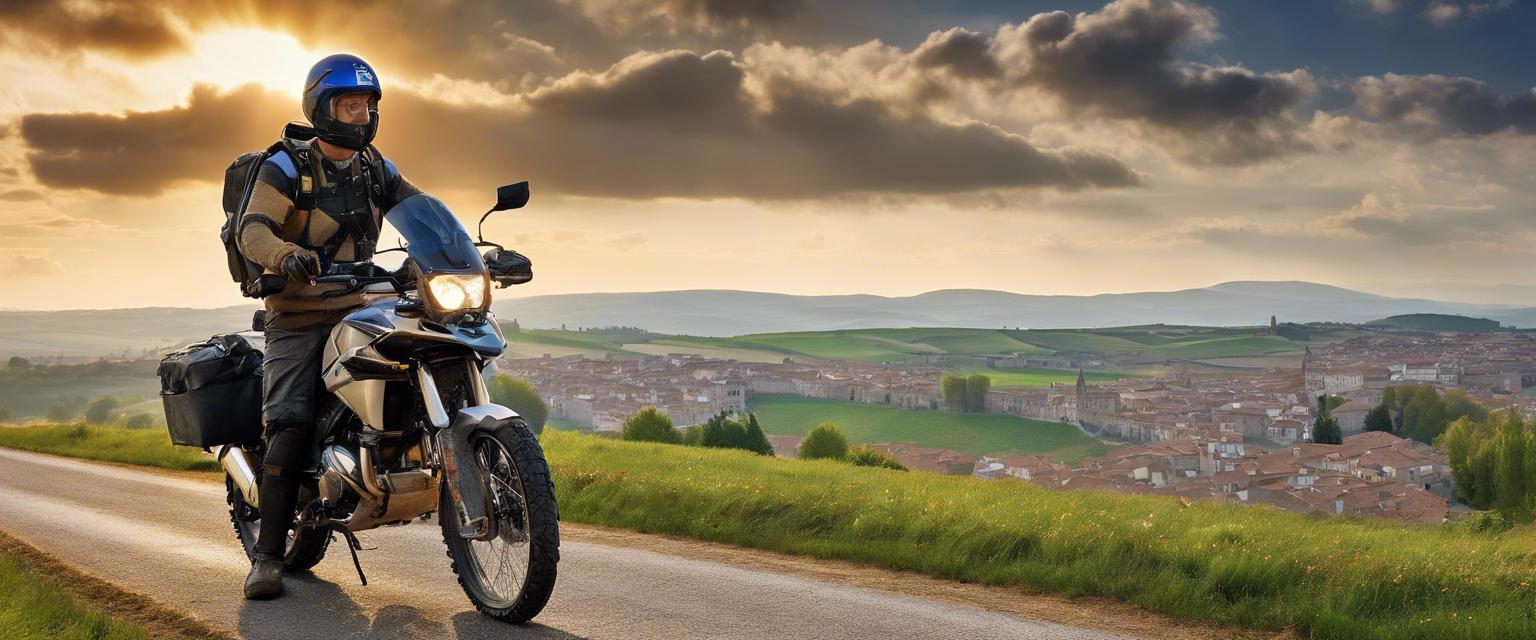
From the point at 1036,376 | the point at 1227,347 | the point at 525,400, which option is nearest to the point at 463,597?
the point at 525,400

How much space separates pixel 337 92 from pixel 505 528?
2543mm

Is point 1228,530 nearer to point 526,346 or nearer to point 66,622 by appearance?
point 66,622

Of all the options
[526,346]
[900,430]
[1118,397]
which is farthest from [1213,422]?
[526,346]

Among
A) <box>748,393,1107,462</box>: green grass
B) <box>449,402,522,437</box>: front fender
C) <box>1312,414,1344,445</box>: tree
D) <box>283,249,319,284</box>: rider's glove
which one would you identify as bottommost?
<box>748,393,1107,462</box>: green grass

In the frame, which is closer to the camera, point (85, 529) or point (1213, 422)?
point (85, 529)

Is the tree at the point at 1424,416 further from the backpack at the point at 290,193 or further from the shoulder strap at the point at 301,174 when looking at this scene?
the shoulder strap at the point at 301,174

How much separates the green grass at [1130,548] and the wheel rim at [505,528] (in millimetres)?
3397

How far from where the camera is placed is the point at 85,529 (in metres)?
9.51

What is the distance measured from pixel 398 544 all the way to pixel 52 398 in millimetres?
119957

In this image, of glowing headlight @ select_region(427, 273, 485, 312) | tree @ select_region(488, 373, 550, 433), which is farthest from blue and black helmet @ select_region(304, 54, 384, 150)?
tree @ select_region(488, 373, 550, 433)

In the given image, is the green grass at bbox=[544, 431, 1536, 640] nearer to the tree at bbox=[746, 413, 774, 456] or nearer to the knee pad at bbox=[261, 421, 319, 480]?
the knee pad at bbox=[261, 421, 319, 480]

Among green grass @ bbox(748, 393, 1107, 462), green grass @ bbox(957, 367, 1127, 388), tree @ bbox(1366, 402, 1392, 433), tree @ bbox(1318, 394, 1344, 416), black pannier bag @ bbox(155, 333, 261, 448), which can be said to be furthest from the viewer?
green grass @ bbox(957, 367, 1127, 388)

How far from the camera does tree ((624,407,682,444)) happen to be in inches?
1641

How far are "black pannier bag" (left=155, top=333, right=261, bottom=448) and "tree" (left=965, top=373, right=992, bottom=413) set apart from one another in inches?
5202
